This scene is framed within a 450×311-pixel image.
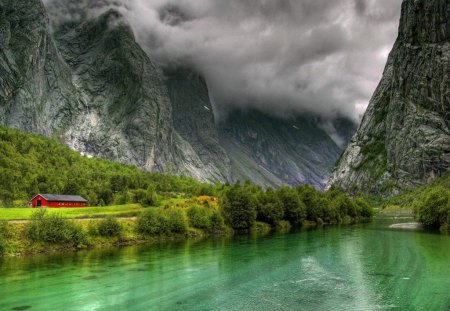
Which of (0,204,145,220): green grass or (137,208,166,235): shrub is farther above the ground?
(0,204,145,220): green grass

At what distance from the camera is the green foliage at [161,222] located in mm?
96938

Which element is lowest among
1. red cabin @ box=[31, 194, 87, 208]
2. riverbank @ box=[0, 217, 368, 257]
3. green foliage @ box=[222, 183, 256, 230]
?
riverbank @ box=[0, 217, 368, 257]

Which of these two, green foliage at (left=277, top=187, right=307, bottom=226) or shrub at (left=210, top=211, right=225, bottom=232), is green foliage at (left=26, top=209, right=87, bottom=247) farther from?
green foliage at (left=277, top=187, right=307, bottom=226)

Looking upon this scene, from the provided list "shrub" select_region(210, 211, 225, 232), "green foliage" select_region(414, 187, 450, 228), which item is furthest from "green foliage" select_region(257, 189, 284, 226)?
"green foliage" select_region(414, 187, 450, 228)

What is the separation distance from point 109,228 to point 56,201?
5339cm

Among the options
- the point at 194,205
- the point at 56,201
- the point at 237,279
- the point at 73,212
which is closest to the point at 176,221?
the point at 194,205

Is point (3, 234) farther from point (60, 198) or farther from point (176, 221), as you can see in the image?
point (60, 198)

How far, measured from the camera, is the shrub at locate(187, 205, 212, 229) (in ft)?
363

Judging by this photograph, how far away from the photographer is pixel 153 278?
54094 millimetres

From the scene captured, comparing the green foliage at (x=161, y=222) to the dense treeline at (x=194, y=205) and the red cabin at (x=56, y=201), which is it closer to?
the dense treeline at (x=194, y=205)

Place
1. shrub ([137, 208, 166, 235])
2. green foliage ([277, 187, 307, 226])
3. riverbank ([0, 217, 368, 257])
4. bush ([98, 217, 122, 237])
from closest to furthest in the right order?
riverbank ([0, 217, 368, 257]) < bush ([98, 217, 122, 237]) < shrub ([137, 208, 166, 235]) < green foliage ([277, 187, 307, 226])

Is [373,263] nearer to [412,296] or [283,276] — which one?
[283,276]

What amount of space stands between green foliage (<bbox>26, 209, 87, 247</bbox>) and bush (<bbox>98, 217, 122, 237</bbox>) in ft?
18.5

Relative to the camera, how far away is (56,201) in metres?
134
